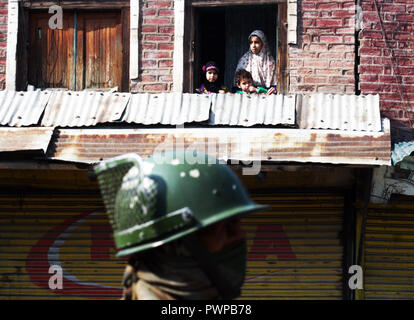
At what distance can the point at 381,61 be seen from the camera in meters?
8.51

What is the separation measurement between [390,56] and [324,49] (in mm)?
784

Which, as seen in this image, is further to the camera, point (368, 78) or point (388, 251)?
point (388, 251)

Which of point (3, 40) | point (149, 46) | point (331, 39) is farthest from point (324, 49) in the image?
point (3, 40)

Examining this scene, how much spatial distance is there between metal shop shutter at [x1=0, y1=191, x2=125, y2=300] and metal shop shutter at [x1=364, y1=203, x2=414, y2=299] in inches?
120

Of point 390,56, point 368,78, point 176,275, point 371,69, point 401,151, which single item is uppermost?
point 390,56

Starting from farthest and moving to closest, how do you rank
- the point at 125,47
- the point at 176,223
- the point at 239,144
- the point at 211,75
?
the point at 125,47
the point at 211,75
the point at 239,144
the point at 176,223

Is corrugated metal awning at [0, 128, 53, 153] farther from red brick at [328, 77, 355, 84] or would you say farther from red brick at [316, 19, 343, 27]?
red brick at [316, 19, 343, 27]

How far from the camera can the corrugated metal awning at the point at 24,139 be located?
7.31 metres

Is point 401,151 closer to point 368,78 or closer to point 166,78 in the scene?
point 368,78

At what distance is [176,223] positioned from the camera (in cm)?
261

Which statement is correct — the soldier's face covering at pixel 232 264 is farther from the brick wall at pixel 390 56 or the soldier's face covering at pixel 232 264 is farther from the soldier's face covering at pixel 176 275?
the brick wall at pixel 390 56

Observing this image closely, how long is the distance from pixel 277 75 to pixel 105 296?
348 cm

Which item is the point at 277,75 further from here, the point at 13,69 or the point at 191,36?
the point at 13,69

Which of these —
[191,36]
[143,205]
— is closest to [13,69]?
[191,36]
